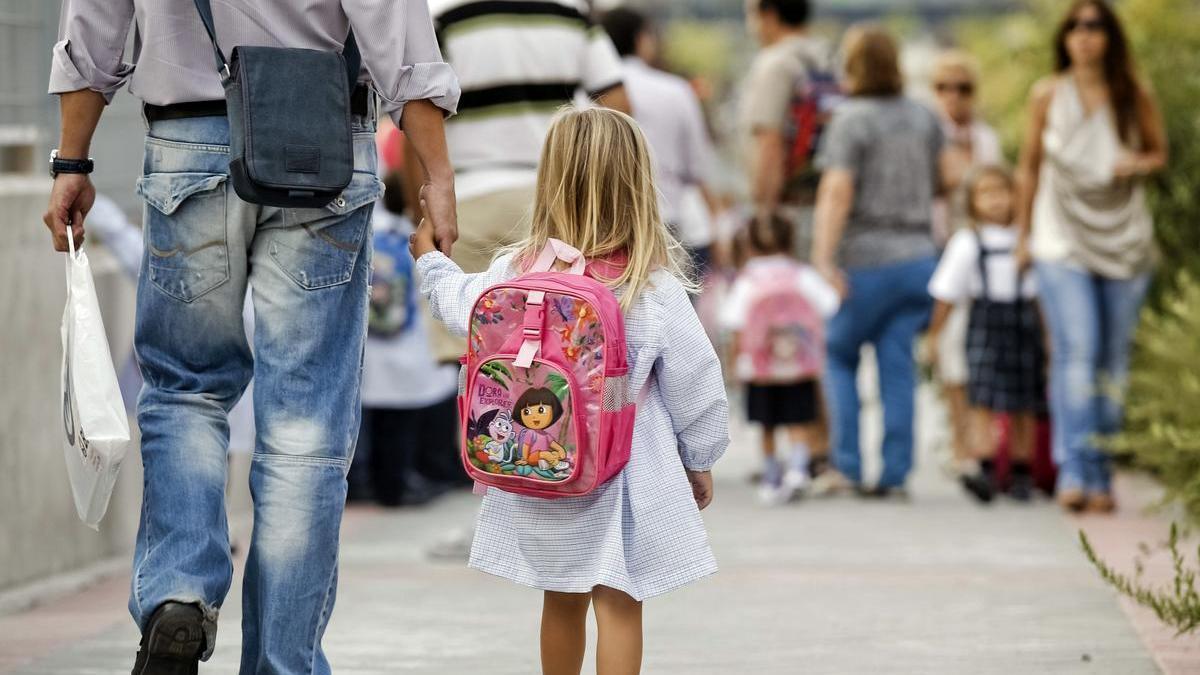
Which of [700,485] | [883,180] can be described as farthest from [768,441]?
[700,485]

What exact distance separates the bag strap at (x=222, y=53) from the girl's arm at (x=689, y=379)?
78cm

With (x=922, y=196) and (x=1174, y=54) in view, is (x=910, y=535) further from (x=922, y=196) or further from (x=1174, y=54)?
(x=1174, y=54)

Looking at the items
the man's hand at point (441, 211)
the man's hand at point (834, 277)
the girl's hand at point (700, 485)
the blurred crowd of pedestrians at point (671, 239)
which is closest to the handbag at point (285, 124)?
the blurred crowd of pedestrians at point (671, 239)

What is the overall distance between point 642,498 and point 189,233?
1.08 meters

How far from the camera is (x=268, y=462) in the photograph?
4.21 m

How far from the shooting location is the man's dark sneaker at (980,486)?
923 centimetres

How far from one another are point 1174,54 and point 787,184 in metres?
2.11

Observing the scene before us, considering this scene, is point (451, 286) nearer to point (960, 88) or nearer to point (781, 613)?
point (781, 613)

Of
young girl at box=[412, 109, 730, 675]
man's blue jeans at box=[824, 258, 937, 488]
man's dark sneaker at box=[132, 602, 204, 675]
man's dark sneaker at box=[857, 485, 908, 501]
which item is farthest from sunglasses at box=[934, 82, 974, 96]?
man's dark sneaker at box=[132, 602, 204, 675]

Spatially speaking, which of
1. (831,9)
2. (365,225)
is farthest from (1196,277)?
(831,9)

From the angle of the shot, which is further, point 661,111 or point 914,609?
point 661,111

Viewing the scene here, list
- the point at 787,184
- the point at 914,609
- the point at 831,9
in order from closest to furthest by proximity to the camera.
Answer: the point at 914,609, the point at 787,184, the point at 831,9

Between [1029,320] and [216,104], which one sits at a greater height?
[216,104]

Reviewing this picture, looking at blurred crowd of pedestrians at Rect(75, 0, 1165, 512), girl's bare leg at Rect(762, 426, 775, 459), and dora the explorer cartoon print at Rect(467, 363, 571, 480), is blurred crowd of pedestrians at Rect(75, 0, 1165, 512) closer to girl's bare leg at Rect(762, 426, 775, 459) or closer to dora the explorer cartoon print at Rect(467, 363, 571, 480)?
girl's bare leg at Rect(762, 426, 775, 459)
